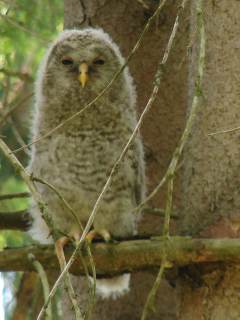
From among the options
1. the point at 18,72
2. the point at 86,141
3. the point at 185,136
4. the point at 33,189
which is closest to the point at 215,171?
the point at 185,136

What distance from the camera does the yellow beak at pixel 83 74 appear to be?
3.30m

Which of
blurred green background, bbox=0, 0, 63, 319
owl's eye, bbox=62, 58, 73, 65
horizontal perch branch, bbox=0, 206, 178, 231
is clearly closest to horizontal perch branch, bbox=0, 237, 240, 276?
horizontal perch branch, bbox=0, 206, 178, 231

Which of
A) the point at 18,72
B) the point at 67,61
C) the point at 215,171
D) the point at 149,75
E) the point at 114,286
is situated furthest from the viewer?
the point at 18,72

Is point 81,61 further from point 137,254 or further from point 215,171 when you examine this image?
point 137,254

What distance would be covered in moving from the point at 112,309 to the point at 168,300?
0.24 m

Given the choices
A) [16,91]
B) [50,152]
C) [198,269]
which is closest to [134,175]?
[50,152]

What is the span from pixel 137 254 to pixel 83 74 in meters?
1.15

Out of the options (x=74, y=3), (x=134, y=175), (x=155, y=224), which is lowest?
(x=155, y=224)

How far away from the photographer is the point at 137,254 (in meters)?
2.39

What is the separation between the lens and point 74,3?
3734 millimetres

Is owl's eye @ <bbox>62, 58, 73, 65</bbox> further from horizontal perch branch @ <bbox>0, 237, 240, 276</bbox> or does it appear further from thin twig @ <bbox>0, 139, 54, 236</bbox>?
thin twig @ <bbox>0, 139, 54, 236</bbox>

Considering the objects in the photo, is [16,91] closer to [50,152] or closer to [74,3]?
[74,3]

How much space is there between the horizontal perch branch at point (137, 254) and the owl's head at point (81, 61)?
90 cm

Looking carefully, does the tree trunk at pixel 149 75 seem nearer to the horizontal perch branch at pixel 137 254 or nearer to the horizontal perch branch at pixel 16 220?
the horizontal perch branch at pixel 16 220
